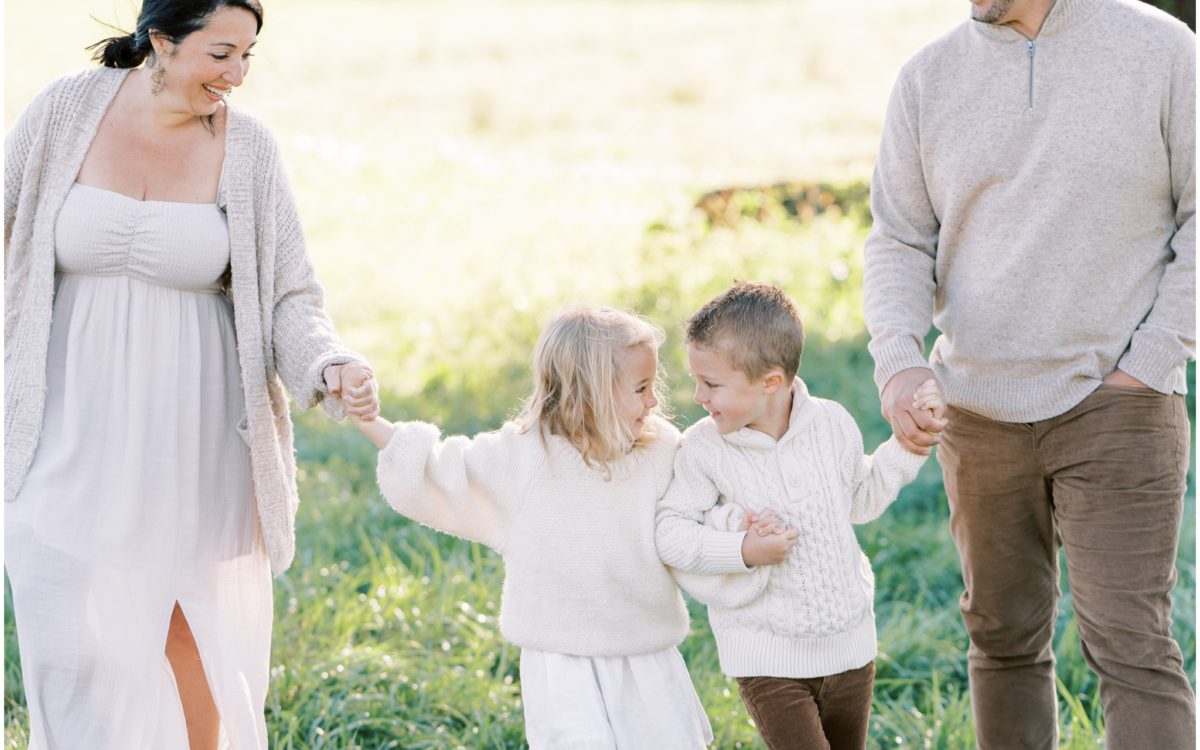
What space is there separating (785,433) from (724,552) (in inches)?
11.8

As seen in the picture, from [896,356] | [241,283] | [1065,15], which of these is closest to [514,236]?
[241,283]

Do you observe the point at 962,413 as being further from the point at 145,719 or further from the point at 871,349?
the point at 145,719

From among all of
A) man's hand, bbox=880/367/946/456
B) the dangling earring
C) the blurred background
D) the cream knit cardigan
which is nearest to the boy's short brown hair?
man's hand, bbox=880/367/946/456

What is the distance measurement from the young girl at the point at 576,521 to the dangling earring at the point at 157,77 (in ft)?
2.86

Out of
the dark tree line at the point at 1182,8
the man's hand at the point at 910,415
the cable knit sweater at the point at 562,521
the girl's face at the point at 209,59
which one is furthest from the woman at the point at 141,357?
the dark tree line at the point at 1182,8

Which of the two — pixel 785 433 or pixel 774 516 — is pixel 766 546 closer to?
pixel 774 516

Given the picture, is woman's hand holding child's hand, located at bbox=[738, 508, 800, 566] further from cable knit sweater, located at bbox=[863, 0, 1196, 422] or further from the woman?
the woman

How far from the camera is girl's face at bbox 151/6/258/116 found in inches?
127

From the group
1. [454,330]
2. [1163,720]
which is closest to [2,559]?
[1163,720]

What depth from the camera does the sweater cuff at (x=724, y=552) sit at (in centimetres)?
312

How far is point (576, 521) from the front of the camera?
3219 mm

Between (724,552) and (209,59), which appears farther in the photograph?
(209,59)

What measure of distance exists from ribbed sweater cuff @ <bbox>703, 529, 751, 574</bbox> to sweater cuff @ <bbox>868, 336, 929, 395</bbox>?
0.52m

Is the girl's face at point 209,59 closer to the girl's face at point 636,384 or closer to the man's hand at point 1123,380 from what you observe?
the girl's face at point 636,384
